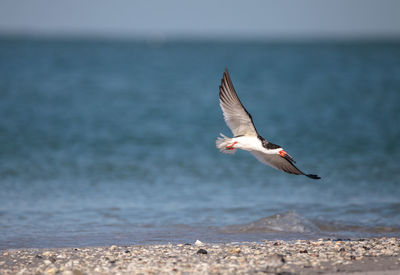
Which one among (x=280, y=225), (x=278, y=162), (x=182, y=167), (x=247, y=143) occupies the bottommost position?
(x=280, y=225)

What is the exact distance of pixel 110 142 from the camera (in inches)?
776

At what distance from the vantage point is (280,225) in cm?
993

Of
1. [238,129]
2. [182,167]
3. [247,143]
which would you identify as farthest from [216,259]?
[182,167]

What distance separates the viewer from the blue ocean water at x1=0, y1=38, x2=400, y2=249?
9977mm

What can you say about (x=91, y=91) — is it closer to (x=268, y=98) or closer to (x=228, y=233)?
(x=268, y=98)

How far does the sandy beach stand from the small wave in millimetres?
1307

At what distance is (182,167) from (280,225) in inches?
239

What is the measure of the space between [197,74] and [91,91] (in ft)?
46.2

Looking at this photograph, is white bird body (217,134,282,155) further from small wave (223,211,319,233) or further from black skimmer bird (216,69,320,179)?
small wave (223,211,319,233)

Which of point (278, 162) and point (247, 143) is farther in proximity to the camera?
point (278, 162)

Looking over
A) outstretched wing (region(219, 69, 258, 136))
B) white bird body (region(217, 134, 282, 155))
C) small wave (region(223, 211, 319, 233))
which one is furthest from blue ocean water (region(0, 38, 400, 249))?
outstretched wing (region(219, 69, 258, 136))

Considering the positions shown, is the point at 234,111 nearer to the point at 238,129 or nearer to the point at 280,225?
the point at 238,129

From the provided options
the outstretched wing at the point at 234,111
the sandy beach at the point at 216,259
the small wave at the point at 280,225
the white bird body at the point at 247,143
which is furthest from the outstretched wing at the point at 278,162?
the sandy beach at the point at 216,259

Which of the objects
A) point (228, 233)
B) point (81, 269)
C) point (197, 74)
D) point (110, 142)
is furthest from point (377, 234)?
point (197, 74)
